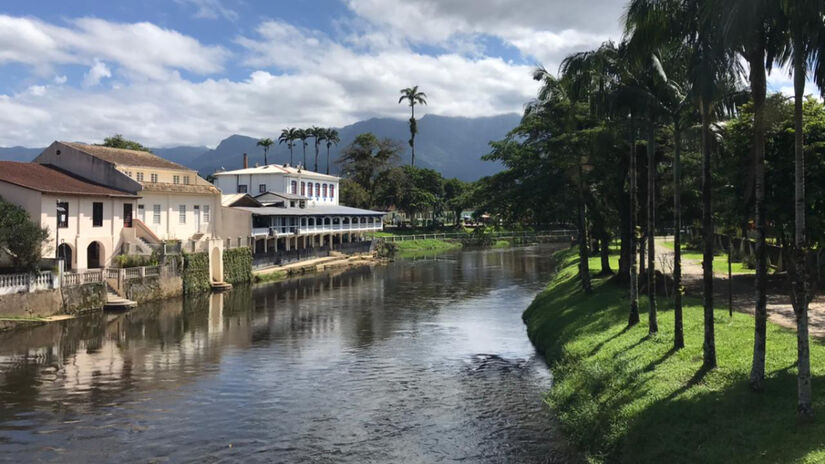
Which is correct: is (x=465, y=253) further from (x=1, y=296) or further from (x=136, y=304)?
(x=1, y=296)

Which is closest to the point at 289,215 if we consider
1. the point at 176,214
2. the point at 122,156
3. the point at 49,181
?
the point at 176,214

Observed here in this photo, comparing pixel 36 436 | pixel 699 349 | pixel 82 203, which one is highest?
pixel 82 203

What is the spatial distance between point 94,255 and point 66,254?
358cm

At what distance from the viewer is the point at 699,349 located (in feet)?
64.5

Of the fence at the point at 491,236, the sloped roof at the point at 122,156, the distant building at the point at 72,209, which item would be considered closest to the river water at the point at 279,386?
the distant building at the point at 72,209

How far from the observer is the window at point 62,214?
4481 centimetres

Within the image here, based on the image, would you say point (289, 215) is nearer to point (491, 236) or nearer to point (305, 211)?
point (305, 211)

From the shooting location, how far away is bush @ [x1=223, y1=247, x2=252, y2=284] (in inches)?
2311

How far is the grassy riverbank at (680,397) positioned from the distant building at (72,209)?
3608cm

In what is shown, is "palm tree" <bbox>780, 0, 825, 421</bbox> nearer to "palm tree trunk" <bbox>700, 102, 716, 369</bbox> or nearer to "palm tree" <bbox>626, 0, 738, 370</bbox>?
"palm tree" <bbox>626, 0, 738, 370</bbox>

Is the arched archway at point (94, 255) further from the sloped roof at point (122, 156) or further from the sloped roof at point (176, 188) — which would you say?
the sloped roof at point (122, 156)

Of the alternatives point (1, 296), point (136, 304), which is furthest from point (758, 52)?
point (136, 304)

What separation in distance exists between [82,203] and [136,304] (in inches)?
354

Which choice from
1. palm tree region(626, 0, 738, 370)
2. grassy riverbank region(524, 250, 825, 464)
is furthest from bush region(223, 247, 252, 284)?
palm tree region(626, 0, 738, 370)
